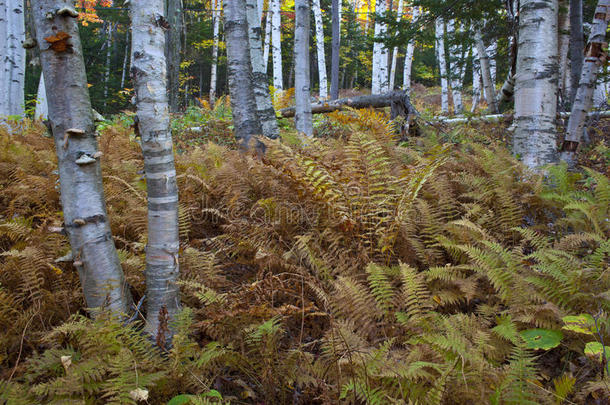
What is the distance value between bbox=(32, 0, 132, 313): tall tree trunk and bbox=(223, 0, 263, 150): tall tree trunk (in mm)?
3175

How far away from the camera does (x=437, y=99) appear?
2312 cm

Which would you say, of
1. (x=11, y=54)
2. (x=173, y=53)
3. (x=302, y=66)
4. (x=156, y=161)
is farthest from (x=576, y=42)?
(x=173, y=53)

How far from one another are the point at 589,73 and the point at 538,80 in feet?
2.05

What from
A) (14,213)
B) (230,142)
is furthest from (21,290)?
(230,142)

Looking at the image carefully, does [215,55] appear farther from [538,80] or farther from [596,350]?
[596,350]

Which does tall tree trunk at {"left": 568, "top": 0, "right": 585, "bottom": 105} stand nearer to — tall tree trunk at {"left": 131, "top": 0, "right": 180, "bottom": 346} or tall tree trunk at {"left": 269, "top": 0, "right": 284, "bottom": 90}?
tall tree trunk at {"left": 131, "top": 0, "right": 180, "bottom": 346}

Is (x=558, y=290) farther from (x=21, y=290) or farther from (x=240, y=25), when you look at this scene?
(x=240, y=25)

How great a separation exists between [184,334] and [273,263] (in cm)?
93

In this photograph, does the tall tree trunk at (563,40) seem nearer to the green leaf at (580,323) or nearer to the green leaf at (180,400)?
the green leaf at (580,323)

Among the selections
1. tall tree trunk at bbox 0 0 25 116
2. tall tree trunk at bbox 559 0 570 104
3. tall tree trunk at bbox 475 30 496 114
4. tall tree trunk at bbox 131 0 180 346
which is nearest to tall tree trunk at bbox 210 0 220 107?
tall tree trunk at bbox 0 0 25 116

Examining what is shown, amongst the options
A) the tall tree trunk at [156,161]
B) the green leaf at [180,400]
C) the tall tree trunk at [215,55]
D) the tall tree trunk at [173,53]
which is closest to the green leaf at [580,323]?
the green leaf at [180,400]

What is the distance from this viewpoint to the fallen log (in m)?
Answer: 7.02

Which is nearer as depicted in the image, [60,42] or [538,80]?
[60,42]

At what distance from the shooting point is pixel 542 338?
2121mm
